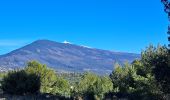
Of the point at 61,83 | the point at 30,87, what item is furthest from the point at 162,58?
the point at 61,83

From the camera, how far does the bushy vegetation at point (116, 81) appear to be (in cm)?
4240

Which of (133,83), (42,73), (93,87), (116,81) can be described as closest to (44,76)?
(42,73)

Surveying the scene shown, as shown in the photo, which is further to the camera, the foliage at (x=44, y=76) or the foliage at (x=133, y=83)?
the foliage at (x=44, y=76)

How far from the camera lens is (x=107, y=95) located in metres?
62.2

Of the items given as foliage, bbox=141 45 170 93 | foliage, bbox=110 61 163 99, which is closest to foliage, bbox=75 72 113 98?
foliage, bbox=110 61 163 99

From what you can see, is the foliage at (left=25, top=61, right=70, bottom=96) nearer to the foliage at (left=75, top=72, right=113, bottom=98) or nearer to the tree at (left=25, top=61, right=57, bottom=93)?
the tree at (left=25, top=61, right=57, bottom=93)

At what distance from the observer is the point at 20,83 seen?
7094 centimetres

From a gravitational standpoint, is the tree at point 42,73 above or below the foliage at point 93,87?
above

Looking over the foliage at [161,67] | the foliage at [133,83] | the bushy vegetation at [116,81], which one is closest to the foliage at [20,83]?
the bushy vegetation at [116,81]

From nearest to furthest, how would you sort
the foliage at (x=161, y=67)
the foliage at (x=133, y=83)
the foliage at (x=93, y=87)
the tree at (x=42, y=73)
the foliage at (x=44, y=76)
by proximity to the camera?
the foliage at (x=161, y=67) → the foliage at (x=133, y=83) → the foliage at (x=93, y=87) → the foliage at (x=44, y=76) → the tree at (x=42, y=73)

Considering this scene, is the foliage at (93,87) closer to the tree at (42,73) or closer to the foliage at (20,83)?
the foliage at (20,83)

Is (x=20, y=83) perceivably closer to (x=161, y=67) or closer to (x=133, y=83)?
(x=133, y=83)

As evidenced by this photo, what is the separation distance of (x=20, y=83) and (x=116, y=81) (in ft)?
47.3

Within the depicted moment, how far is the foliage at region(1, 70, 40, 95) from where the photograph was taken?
71250 mm
